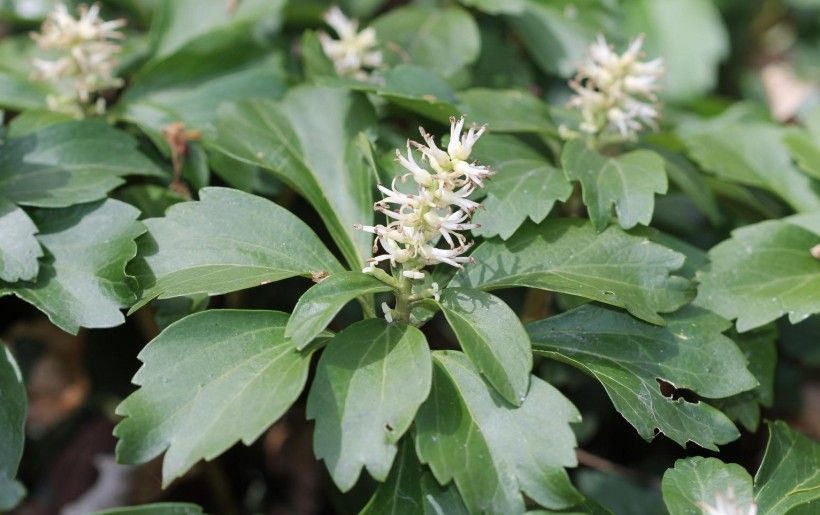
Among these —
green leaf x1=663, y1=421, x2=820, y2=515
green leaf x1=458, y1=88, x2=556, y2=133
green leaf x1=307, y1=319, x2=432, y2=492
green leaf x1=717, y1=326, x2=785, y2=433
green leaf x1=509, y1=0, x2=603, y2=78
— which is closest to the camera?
green leaf x1=307, y1=319, x2=432, y2=492

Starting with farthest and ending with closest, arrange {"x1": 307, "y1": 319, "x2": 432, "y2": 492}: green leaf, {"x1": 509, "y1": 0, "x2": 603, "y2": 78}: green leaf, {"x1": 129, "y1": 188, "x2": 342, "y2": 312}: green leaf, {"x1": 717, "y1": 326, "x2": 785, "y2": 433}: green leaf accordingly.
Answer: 1. {"x1": 509, "y1": 0, "x2": 603, "y2": 78}: green leaf
2. {"x1": 717, "y1": 326, "x2": 785, "y2": 433}: green leaf
3. {"x1": 129, "y1": 188, "x2": 342, "y2": 312}: green leaf
4. {"x1": 307, "y1": 319, "x2": 432, "y2": 492}: green leaf

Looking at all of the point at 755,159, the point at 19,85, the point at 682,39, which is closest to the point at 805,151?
the point at 755,159

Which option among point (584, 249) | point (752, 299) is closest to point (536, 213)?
point (584, 249)

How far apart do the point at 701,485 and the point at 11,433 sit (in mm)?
1217

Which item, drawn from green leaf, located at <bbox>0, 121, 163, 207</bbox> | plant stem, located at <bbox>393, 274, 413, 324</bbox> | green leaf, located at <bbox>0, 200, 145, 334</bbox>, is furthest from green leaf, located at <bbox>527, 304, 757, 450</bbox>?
green leaf, located at <bbox>0, 121, 163, 207</bbox>

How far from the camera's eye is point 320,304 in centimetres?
144

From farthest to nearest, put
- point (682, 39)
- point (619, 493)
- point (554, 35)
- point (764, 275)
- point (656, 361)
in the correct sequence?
point (682, 39) < point (554, 35) < point (619, 493) < point (764, 275) < point (656, 361)

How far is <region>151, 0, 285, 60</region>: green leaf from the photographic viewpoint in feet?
7.54

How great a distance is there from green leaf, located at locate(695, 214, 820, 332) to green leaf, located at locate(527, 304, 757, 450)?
9 cm

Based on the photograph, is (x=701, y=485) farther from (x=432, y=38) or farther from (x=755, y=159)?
(x=432, y=38)

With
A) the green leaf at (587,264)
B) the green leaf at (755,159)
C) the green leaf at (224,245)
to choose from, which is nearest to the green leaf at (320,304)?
the green leaf at (224,245)

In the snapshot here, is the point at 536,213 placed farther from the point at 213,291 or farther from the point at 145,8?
the point at 145,8

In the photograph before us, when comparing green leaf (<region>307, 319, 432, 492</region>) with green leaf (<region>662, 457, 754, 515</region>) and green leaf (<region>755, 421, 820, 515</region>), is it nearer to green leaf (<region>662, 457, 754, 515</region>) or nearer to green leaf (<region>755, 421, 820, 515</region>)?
Answer: green leaf (<region>662, 457, 754, 515</region>)

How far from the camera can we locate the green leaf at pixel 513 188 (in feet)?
5.53
